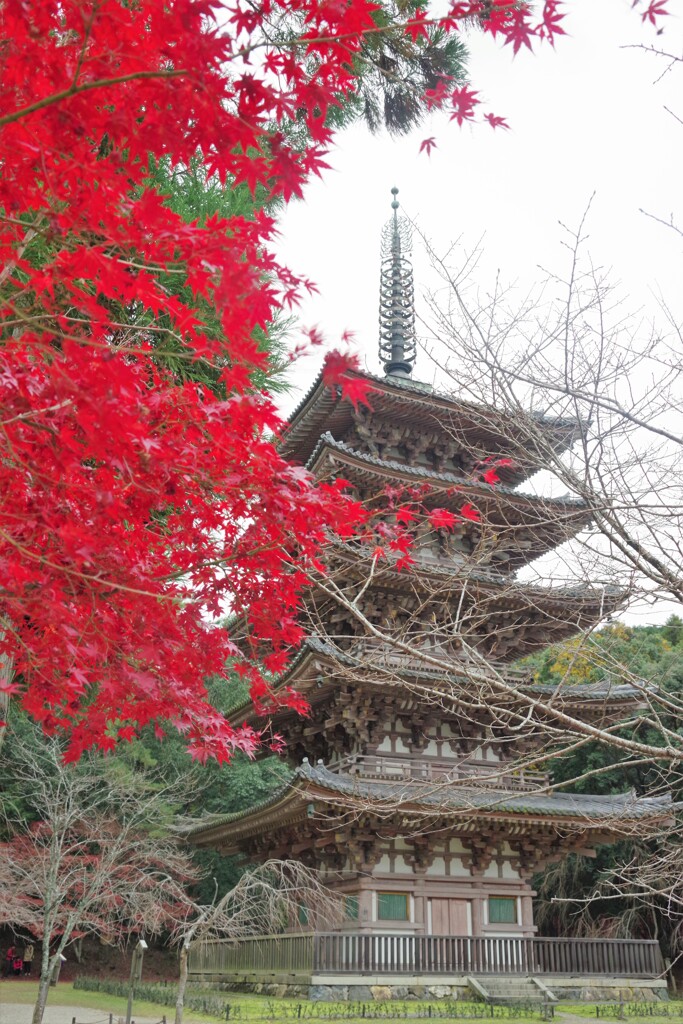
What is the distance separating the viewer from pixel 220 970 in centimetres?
Result: 1492

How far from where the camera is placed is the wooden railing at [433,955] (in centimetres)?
1155

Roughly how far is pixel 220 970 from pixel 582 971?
20.5 ft

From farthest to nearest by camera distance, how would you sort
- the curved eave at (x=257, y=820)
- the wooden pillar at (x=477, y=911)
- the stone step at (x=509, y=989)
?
the wooden pillar at (x=477, y=911) < the stone step at (x=509, y=989) < the curved eave at (x=257, y=820)

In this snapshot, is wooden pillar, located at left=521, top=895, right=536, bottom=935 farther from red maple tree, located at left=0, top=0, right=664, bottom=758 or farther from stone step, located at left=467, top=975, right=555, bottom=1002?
red maple tree, located at left=0, top=0, right=664, bottom=758

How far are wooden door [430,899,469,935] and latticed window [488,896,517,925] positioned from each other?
466mm

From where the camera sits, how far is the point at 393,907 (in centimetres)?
1230

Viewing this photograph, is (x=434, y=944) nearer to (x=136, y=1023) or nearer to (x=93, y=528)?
(x=136, y=1023)

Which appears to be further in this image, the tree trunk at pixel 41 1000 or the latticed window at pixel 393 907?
the tree trunk at pixel 41 1000

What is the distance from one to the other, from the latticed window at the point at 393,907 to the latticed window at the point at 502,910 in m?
1.51

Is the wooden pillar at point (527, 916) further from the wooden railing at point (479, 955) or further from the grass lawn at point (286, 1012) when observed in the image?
the grass lawn at point (286, 1012)

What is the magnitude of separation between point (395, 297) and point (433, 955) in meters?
12.2

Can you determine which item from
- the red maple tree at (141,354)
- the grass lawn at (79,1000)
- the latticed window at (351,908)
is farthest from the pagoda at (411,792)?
the red maple tree at (141,354)

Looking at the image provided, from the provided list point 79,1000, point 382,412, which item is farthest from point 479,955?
point 79,1000

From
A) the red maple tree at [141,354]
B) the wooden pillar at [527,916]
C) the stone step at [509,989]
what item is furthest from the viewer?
the wooden pillar at [527,916]
